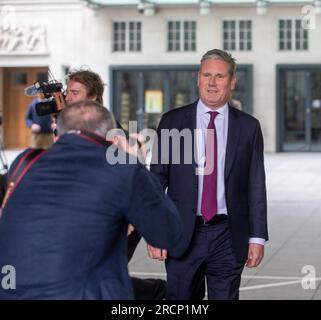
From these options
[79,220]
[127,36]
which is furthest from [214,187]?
[127,36]

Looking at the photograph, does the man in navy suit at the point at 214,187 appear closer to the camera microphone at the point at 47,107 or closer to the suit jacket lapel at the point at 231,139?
the suit jacket lapel at the point at 231,139

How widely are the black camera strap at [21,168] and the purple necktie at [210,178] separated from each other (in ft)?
5.15

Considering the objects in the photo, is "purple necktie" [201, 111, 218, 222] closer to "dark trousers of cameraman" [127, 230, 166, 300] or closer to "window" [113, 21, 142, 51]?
"dark trousers of cameraman" [127, 230, 166, 300]

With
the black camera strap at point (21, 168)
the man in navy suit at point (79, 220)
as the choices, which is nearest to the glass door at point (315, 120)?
the black camera strap at point (21, 168)

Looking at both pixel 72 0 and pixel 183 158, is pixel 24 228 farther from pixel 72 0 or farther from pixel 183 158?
pixel 72 0

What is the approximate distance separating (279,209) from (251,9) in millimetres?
18367

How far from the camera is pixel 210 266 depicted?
17.5ft

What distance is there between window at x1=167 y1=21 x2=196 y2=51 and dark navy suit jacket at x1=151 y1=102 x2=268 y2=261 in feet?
91.8

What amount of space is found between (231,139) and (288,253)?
5.75m

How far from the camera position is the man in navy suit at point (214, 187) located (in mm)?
5285

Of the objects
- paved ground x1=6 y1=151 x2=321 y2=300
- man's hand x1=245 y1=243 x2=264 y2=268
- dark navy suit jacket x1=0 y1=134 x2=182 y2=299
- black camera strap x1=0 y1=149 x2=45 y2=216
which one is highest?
black camera strap x1=0 y1=149 x2=45 y2=216

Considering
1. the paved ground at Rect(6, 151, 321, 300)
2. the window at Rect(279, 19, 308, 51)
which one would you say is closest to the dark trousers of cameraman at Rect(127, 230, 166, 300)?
the paved ground at Rect(6, 151, 321, 300)

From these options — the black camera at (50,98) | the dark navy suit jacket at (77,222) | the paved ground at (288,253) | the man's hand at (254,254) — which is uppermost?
the black camera at (50,98)

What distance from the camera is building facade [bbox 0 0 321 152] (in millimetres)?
32594
